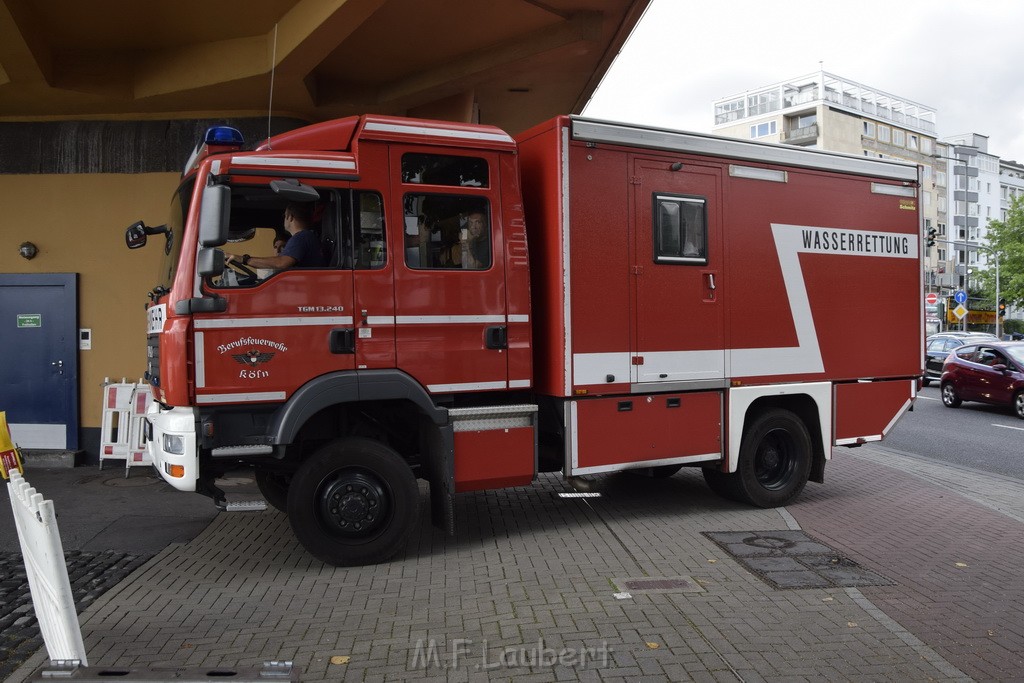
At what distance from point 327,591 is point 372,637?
91 cm

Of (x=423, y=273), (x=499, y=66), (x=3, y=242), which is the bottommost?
(x=423, y=273)

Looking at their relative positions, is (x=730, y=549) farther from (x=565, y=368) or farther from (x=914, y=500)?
(x=914, y=500)

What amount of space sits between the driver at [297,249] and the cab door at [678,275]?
260cm

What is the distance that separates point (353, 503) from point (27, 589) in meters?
2.21

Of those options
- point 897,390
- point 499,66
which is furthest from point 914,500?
point 499,66

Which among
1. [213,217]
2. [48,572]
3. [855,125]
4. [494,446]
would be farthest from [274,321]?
[855,125]

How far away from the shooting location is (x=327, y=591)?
16.6 feet

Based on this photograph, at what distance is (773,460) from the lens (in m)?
7.41

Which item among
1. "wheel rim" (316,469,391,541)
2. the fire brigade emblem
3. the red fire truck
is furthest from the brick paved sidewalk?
the fire brigade emblem

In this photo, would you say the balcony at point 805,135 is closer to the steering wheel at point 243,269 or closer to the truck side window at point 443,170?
the truck side window at point 443,170

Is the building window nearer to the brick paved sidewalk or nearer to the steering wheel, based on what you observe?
the brick paved sidewalk

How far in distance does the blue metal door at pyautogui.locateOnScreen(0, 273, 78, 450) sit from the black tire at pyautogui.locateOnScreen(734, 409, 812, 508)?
801 centimetres

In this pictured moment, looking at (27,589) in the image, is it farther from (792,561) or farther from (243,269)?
(792,561)

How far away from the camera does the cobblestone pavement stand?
4.22 meters
